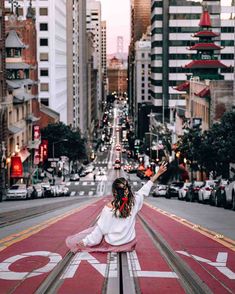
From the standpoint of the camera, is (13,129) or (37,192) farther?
(13,129)

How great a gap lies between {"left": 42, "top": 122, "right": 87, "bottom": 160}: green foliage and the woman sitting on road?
88.9 meters

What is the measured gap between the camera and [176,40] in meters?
148

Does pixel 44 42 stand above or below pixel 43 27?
below

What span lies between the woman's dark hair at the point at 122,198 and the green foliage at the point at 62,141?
293 feet

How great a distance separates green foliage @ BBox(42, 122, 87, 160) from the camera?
101m

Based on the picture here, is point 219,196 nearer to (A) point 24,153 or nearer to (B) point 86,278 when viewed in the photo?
(B) point 86,278

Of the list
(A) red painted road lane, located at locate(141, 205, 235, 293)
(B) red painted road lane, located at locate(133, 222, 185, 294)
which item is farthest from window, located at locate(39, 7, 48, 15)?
(B) red painted road lane, located at locate(133, 222, 185, 294)

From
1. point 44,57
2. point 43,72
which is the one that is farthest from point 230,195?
point 44,57

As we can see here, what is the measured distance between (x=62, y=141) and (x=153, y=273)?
9177cm

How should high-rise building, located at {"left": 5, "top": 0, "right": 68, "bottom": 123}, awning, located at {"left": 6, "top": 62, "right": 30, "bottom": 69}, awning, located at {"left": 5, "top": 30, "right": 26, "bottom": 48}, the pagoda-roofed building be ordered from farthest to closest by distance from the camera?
high-rise building, located at {"left": 5, "top": 0, "right": 68, "bottom": 123}, the pagoda-roofed building, awning, located at {"left": 6, "top": 62, "right": 30, "bottom": 69}, awning, located at {"left": 5, "top": 30, "right": 26, "bottom": 48}

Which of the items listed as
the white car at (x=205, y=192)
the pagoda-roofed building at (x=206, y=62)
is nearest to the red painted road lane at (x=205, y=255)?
the white car at (x=205, y=192)

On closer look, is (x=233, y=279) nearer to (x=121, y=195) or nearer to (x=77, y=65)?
(x=121, y=195)

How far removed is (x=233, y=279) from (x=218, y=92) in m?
67.2

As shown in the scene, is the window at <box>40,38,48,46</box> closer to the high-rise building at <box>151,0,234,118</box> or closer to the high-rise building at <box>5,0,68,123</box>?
the high-rise building at <box>5,0,68,123</box>
